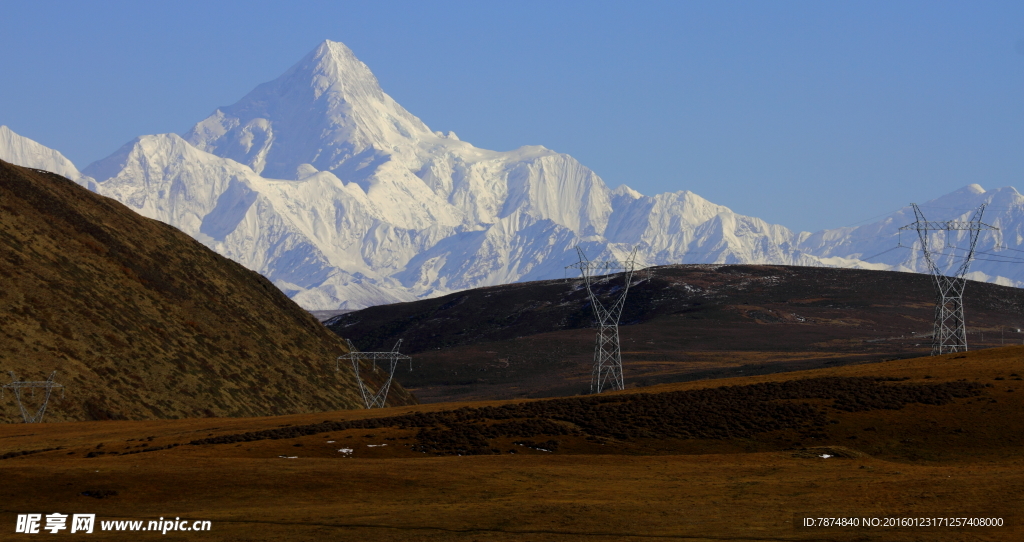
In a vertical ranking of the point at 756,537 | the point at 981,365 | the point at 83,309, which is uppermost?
the point at 83,309

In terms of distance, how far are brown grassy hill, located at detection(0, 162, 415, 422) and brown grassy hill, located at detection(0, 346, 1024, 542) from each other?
1017 inches

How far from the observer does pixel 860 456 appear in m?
53.7

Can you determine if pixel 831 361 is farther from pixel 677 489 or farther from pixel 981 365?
pixel 677 489

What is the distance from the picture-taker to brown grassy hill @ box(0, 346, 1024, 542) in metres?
36.7

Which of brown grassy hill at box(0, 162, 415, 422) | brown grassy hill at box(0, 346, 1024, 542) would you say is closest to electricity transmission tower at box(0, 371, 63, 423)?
brown grassy hill at box(0, 162, 415, 422)

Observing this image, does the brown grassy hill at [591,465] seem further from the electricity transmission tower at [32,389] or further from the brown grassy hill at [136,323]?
the brown grassy hill at [136,323]

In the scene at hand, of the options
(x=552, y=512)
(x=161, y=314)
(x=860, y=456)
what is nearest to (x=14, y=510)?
(x=552, y=512)

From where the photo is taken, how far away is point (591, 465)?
51.6 m

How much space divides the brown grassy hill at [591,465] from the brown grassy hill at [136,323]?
25.8 m

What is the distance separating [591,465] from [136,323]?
264ft

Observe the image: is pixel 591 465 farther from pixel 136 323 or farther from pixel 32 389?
pixel 136 323

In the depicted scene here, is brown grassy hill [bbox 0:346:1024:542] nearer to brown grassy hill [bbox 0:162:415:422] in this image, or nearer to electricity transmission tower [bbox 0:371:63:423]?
electricity transmission tower [bbox 0:371:63:423]

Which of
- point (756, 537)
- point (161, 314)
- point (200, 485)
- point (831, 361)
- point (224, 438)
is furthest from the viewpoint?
point (831, 361)

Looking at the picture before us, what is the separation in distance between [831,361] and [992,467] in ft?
491
